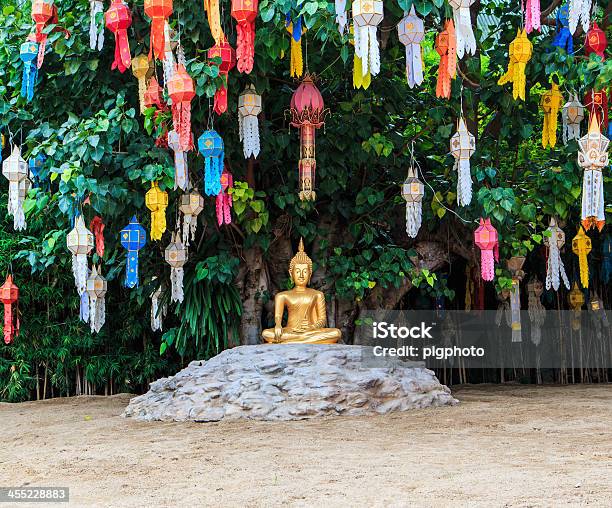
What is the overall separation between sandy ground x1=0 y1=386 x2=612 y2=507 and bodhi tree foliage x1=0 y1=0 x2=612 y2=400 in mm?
1469

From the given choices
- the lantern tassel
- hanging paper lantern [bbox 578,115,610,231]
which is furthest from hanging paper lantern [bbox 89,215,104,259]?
hanging paper lantern [bbox 578,115,610,231]

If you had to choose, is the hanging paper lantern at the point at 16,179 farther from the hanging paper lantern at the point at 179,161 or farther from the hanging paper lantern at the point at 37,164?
the hanging paper lantern at the point at 179,161

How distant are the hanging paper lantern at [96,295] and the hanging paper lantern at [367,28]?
3174mm

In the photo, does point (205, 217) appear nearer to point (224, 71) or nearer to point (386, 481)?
point (224, 71)

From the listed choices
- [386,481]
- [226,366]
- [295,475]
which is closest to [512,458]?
[386,481]

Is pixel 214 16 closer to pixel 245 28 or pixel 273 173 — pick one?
pixel 245 28

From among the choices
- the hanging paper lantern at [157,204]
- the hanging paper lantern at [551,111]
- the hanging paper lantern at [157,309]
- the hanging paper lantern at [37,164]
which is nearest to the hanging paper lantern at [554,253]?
the hanging paper lantern at [551,111]

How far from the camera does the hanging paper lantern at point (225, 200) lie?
652 cm

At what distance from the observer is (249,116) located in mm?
6301

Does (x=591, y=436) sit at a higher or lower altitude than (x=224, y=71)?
lower

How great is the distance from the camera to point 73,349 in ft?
27.9

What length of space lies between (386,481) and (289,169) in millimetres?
3979

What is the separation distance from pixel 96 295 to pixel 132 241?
822 millimetres

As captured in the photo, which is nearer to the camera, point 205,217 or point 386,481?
point 386,481
